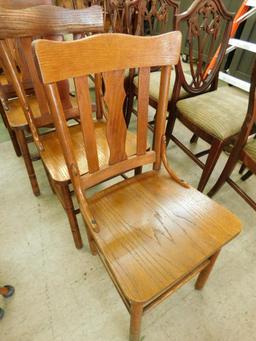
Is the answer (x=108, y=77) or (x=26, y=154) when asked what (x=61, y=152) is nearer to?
(x=26, y=154)

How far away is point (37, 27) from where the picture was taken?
0.84 m

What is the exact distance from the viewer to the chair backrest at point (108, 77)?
516 millimetres

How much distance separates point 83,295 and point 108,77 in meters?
0.95

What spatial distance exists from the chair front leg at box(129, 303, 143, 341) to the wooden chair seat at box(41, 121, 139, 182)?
498 mm

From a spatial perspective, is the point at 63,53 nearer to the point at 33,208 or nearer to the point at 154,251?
the point at 154,251

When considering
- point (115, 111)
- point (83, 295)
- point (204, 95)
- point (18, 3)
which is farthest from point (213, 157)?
point (18, 3)

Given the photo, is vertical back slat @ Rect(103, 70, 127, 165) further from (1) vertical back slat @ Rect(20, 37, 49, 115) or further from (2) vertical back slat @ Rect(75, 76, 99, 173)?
(1) vertical back slat @ Rect(20, 37, 49, 115)

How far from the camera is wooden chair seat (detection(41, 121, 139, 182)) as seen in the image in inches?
33.5

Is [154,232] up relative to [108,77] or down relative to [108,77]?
down

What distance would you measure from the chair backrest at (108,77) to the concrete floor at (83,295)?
0.59 meters

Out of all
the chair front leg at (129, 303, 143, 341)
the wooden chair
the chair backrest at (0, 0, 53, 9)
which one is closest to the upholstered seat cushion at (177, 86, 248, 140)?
the wooden chair

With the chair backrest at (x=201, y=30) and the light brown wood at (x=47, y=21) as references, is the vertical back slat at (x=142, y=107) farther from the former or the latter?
the chair backrest at (x=201, y=30)

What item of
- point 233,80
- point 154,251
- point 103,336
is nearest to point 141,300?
point 154,251

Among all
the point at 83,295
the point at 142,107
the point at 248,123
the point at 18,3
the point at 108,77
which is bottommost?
the point at 83,295
